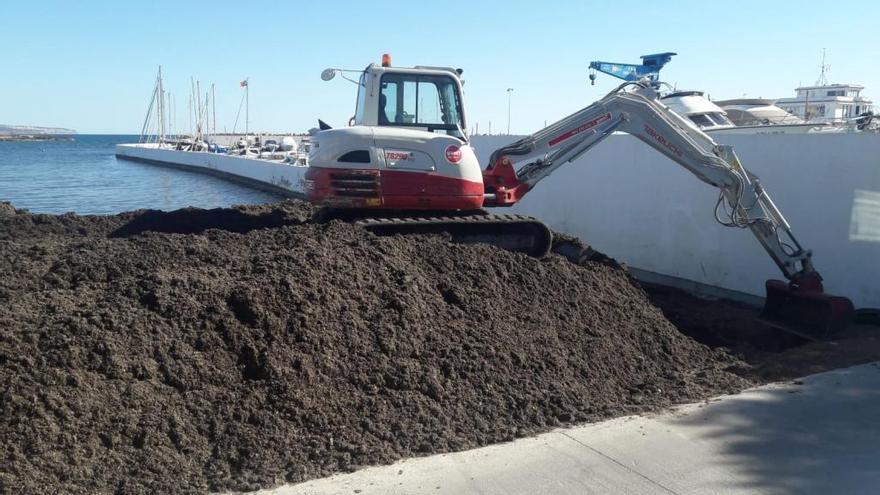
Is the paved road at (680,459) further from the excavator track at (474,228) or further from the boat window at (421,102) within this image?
the boat window at (421,102)

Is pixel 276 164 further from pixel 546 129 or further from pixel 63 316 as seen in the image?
pixel 63 316

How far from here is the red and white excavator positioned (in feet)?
29.4

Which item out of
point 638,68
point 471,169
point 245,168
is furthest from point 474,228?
point 245,168

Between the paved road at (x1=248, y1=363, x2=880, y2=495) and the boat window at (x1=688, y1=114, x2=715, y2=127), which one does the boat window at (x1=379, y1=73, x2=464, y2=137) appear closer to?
the paved road at (x1=248, y1=363, x2=880, y2=495)

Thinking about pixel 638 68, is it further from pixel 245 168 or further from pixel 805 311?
pixel 245 168

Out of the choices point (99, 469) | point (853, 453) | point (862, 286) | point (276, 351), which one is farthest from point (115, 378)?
point (862, 286)

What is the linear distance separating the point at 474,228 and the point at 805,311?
406 centimetres

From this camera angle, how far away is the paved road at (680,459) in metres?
4.76

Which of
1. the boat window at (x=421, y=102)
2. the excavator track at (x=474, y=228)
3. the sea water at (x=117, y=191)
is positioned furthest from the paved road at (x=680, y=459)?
the sea water at (x=117, y=191)

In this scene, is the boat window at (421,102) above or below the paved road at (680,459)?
above

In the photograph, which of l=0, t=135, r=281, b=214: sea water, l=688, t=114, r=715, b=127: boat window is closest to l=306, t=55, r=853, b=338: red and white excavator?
l=688, t=114, r=715, b=127: boat window

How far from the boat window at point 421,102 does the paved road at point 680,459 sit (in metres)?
5.20

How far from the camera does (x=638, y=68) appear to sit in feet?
75.9

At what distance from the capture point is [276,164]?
32.8 meters
